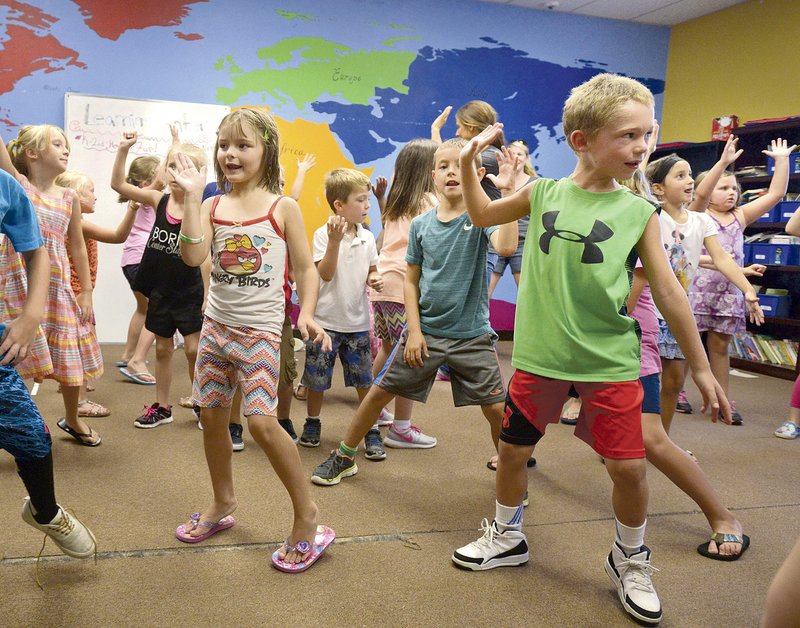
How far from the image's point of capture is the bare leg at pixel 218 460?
188cm

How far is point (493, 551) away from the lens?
190 cm

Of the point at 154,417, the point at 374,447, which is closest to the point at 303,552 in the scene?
the point at 374,447

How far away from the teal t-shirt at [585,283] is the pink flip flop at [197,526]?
3.45 feet

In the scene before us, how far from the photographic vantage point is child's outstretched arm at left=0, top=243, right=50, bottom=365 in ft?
4.94

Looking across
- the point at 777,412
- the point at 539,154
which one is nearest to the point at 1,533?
the point at 777,412

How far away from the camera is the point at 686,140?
267 inches

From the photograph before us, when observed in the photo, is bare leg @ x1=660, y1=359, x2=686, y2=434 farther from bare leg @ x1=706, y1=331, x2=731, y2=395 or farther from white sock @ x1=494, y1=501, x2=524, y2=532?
white sock @ x1=494, y1=501, x2=524, y2=532

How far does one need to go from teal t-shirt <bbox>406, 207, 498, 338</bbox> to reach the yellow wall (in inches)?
194

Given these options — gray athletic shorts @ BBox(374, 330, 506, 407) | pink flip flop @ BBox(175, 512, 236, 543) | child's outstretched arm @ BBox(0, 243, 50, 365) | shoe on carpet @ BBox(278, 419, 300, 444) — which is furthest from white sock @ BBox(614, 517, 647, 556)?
shoe on carpet @ BBox(278, 419, 300, 444)

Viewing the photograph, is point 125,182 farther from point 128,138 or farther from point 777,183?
point 777,183

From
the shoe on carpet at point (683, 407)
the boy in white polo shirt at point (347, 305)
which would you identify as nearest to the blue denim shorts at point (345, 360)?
the boy in white polo shirt at point (347, 305)

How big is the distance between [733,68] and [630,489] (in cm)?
600

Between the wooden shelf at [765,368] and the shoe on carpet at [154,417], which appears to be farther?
the wooden shelf at [765,368]

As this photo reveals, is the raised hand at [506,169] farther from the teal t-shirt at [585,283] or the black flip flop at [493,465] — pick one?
the black flip flop at [493,465]
